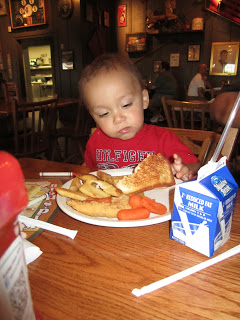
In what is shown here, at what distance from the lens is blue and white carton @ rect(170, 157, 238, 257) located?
55 cm

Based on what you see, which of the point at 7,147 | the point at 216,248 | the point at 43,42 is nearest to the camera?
the point at 216,248

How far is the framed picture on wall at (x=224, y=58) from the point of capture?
631cm

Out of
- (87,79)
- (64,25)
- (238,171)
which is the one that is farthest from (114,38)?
(87,79)

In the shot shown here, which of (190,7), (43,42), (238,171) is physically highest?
(190,7)

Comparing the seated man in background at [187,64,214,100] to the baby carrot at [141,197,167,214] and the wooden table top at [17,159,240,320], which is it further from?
the wooden table top at [17,159,240,320]

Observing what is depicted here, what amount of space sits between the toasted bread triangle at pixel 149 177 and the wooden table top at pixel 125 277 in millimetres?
169

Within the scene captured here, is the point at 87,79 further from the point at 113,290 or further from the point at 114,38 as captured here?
the point at 114,38

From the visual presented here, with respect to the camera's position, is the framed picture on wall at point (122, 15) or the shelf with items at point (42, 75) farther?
the shelf with items at point (42, 75)

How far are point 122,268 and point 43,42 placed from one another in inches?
309

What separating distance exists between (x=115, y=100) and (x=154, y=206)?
0.67 metres

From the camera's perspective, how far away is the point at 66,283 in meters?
0.51

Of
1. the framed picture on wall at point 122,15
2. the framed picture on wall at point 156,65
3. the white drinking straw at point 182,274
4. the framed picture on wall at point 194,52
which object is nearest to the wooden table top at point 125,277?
the white drinking straw at point 182,274

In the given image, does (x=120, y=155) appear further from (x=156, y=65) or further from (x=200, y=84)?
(x=156, y=65)

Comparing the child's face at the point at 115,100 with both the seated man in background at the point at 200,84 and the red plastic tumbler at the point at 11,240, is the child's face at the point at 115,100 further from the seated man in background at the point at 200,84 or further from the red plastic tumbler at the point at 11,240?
the seated man in background at the point at 200,84
